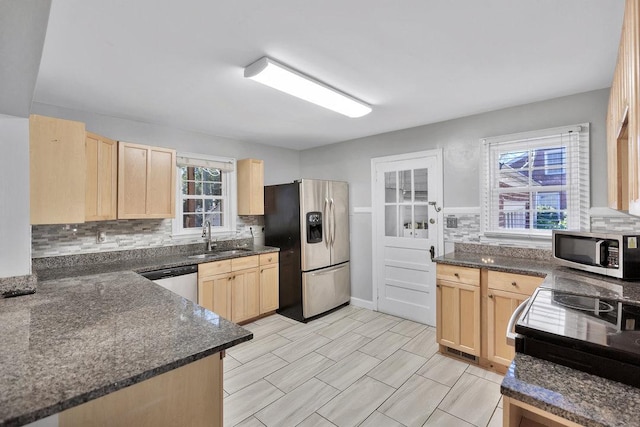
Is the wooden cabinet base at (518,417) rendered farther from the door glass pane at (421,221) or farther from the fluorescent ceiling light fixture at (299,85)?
the door glass pane at (421,221)

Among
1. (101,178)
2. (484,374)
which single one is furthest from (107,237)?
(484,374)

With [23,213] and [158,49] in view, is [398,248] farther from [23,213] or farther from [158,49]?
[23,213]

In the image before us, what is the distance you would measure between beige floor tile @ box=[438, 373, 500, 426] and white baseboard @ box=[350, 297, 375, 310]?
5.65 ft

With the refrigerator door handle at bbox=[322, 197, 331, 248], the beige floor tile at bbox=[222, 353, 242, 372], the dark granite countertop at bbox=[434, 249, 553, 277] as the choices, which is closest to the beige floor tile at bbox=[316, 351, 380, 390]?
the beige floor tile at bbox=[222, 353, 242, 372]

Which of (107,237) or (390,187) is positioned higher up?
(390,187)

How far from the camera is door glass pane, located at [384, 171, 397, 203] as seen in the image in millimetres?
3861

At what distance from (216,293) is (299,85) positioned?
2.36 m

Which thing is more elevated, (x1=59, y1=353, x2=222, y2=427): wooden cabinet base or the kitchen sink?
the kitchen sink

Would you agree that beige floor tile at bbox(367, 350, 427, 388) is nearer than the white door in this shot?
Yes

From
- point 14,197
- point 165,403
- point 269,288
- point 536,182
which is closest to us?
point 165,403

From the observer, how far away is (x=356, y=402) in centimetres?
214

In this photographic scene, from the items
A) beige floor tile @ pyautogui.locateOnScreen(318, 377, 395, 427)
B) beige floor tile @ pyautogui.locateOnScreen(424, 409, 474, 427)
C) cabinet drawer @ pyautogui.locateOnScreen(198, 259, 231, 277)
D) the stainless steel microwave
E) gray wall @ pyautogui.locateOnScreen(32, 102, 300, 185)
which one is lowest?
beige floor tile @ pyautogui.locateOnScreen(318, 377, 395, 427)

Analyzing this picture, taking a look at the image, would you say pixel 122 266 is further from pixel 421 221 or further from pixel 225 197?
pixel 421 221

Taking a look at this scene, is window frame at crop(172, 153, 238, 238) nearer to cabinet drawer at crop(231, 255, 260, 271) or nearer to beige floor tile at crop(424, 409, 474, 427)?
cabinet drawer at crop(231, 255, 260, 271)
